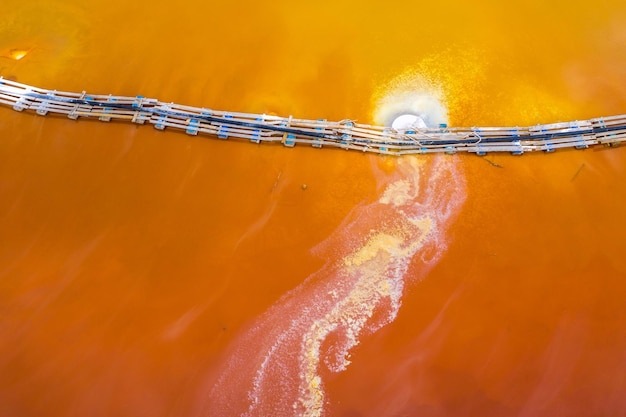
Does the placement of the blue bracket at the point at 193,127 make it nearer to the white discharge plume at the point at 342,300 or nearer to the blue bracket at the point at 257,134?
the blue bracket at the point at 257,134

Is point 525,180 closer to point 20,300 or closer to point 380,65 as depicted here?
point 380,65

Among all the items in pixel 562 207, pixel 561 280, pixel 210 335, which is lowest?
pixel 210 335

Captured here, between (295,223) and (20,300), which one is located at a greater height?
(295,223)

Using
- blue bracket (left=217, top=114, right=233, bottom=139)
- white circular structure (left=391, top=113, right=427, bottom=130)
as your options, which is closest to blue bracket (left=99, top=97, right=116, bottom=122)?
blue bracket (left=217, top=114, right=233, bottom=139)

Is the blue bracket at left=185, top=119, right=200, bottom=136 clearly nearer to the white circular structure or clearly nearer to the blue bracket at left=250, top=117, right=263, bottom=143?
the blue bracket at left=250, top=117, right=263, bottom=143

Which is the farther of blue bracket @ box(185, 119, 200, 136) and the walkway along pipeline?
blue bracket @ box(185, 119, 200, 136)

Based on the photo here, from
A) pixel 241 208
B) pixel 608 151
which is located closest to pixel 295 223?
pixel 241 208
